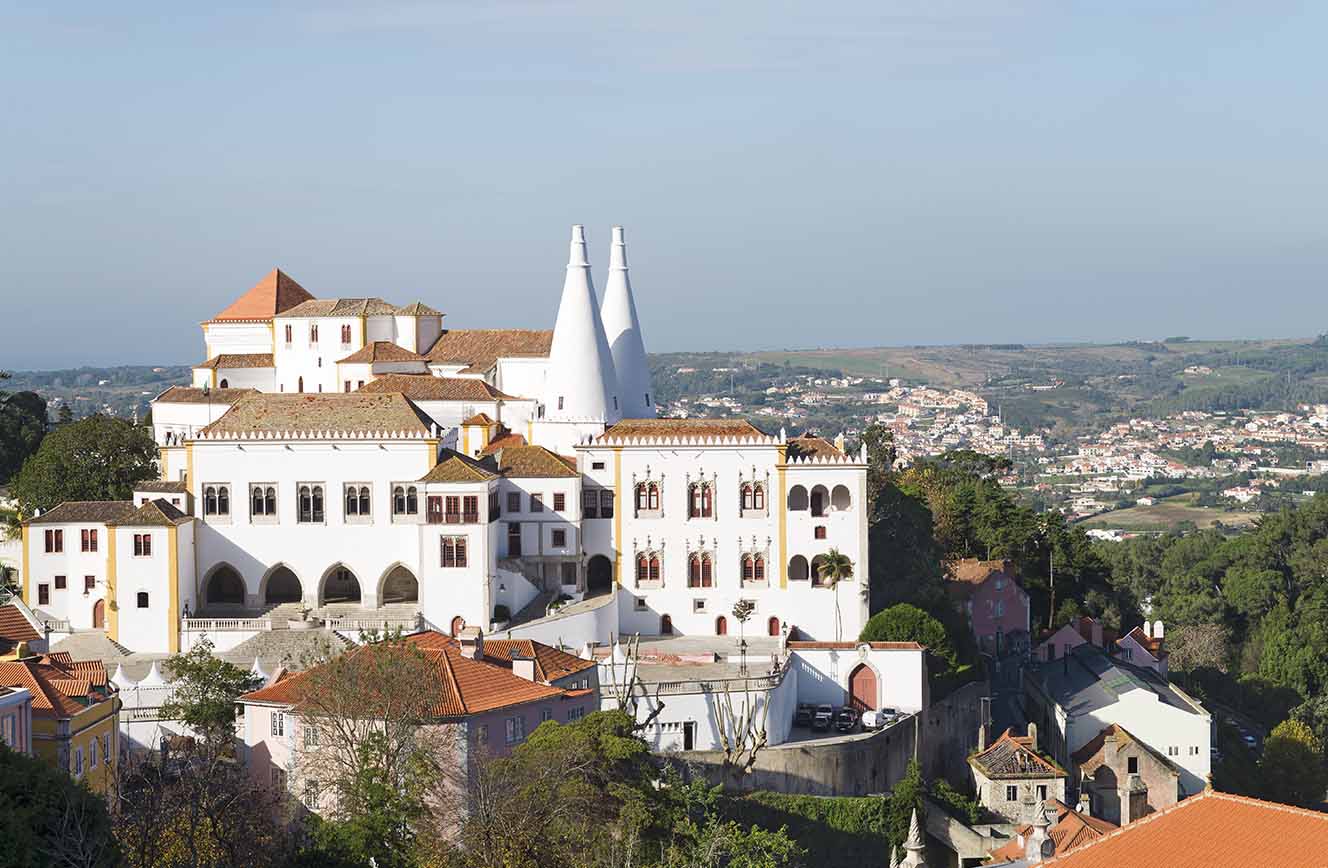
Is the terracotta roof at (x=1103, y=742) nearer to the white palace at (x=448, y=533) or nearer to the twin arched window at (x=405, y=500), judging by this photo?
the white palace at (x=448, y=533)

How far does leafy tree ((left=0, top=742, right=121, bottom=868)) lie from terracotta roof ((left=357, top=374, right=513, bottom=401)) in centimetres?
3248

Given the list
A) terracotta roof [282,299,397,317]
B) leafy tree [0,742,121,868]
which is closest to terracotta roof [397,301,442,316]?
terracotta roof [282,299,397,317]

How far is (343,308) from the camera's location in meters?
66.8

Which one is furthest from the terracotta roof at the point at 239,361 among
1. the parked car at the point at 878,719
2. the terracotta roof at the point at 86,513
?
the parked car at the point at 878,719

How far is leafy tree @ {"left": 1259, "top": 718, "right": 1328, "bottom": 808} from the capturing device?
58.7 metres

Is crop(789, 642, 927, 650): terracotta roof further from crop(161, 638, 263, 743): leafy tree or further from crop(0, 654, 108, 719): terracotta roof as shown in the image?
crop(0, 654, 108, 719): terracotta roof

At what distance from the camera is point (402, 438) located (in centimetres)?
5262

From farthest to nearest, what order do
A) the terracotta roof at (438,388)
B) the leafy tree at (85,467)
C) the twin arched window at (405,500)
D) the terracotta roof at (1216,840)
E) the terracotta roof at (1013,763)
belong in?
the terracotta roof at (438,388) < the leafy tree at (85,467) < the twin arched window at (405,500) < the terracotta roof at (1013,763) < the terracotta roof at (1216,840)

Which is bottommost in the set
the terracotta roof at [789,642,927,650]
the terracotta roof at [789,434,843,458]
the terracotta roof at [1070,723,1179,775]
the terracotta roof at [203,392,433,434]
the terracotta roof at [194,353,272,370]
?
the terracotta roof at [1070,723,1179,775]

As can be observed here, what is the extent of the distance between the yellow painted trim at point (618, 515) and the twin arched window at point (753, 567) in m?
3.31

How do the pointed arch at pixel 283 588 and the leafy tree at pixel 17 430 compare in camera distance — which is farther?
the leafy tree at pixel 17 430

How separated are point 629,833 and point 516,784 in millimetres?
2227

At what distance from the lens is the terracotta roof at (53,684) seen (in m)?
35.5

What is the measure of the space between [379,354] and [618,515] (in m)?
13.6
